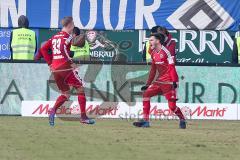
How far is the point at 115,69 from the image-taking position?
19750 mm

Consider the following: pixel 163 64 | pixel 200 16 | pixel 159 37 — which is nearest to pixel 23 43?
pixel 159 37

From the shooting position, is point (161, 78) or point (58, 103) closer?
point (58, 103)

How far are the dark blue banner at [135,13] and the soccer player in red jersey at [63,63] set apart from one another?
34.0 ft

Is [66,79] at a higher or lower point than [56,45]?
lower

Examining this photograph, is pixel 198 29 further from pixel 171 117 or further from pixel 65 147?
pixel 65 147

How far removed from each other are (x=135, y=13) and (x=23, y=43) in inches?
294

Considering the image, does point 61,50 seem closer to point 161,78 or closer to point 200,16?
point 161,78

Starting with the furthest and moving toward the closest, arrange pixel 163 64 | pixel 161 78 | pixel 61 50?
pixel 161 78, pixel 163 64, pixel 61 50

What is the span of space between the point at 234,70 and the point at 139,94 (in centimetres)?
227

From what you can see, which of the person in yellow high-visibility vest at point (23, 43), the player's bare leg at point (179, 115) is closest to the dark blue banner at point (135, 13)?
the person in yellow high-visibility vest at point (23, 43)

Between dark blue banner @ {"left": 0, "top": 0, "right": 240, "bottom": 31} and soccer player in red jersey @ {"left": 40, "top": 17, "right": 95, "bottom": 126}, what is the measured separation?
1037cm

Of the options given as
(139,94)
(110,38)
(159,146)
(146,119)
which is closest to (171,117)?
(139,94)

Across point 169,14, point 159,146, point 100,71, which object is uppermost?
point 169,14

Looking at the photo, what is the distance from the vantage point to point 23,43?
20906mm
